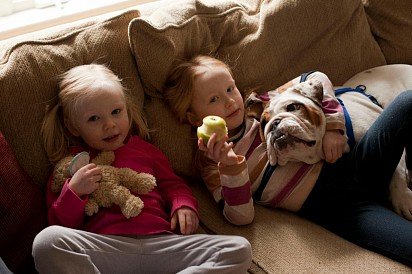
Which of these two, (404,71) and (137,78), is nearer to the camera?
(137,78)

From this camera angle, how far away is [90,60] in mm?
1671

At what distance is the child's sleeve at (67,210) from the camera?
4.68 ft

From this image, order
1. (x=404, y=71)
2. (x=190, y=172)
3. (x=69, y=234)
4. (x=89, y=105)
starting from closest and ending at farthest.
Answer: (x=69, y=234) → (x=89, y=105) → (x=190, y=172) → (x=404, y=71)

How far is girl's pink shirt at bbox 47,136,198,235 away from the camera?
1.45 m

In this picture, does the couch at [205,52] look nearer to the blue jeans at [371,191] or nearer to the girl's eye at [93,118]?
the blue jeans at [371,191]

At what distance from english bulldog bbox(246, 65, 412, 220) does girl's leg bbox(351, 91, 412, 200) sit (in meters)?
0.06

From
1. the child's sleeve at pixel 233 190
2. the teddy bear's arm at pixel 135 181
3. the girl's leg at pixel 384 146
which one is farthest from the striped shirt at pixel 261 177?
the teddy bear's arm at pixel 135 181

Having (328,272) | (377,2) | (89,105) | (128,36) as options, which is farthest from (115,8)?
(328,272)

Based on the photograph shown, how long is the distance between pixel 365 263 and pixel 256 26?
96 centimetres

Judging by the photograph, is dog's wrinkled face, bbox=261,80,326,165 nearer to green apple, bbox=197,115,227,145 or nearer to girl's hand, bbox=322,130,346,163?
girl's hand, bbox=322,130,346,163

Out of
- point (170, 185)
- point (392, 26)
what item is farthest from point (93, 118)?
point (392, 26)

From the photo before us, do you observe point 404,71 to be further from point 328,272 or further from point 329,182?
point 328,272

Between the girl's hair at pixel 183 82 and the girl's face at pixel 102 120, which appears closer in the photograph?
the girl's face at pixel 102 120

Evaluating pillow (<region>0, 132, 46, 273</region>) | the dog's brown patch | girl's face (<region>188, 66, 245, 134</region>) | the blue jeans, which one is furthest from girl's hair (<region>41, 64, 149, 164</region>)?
the blue jeans
